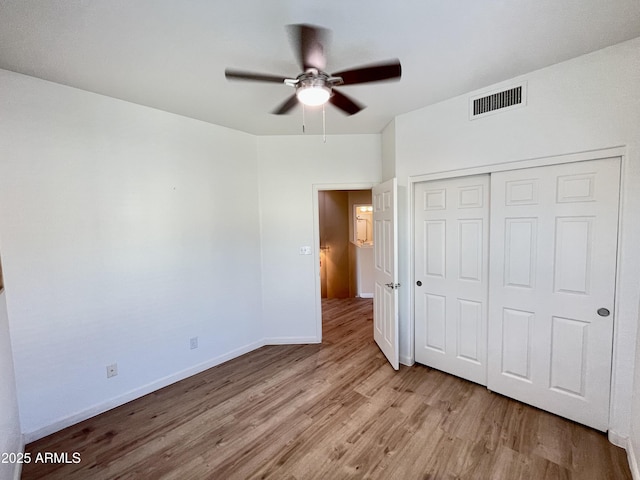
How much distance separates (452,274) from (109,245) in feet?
10.4

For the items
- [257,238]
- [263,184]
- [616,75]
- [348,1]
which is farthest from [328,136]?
[616,75]

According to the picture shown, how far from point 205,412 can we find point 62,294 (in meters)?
1.48

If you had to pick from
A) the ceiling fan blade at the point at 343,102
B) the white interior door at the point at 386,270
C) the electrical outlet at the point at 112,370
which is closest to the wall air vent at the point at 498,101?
the white interior door at the point at 386,270

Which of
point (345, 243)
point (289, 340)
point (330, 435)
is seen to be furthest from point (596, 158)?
point (345, 243)

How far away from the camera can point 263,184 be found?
3.51 meters

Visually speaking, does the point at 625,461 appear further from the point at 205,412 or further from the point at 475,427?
the point at 205,412

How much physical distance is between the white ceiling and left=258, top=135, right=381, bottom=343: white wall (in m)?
1.12

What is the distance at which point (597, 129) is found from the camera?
187 cm

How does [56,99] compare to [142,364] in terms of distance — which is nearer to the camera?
[56,99]

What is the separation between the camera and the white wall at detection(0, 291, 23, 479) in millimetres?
1500

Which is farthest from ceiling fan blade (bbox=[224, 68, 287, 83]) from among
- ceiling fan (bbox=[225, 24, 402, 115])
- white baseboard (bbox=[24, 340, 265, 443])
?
white baseboard (bbox=[24, 340, 265, 443])

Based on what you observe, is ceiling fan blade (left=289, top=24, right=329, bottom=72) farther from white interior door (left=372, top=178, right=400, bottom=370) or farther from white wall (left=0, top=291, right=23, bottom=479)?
white wall (left=0, top=291, right=23, bottom=479)

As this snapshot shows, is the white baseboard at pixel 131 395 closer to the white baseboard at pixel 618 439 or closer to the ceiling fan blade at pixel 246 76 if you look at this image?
the ceiling fan blade at pixel 246 76

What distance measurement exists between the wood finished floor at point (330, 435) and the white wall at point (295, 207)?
823 mm
